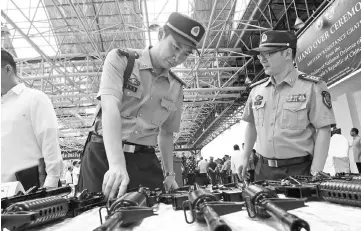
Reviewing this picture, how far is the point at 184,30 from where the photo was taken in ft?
4.80

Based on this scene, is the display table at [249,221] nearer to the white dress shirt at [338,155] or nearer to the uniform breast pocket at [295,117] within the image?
the uniform breast pocket at [295,117]

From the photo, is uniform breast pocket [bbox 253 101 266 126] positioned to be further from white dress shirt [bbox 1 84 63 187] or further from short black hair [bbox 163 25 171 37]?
white dress shirt [bbox 1 84 63 187]

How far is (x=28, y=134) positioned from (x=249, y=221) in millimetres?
1723

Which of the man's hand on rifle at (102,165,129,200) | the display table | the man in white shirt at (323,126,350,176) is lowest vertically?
the display table

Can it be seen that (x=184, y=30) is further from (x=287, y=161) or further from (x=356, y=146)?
(x=356, y=146)

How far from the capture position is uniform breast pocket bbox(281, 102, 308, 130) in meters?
2.03

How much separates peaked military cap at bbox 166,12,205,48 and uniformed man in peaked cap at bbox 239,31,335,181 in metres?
0.81

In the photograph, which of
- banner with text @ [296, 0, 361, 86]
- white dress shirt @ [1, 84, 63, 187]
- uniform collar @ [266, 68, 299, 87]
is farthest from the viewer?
banner with text @ [296, 0, 361, 86]

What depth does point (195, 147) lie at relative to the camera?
36.8 metres

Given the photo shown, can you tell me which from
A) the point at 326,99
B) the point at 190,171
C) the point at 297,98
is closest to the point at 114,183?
the point at 297,98

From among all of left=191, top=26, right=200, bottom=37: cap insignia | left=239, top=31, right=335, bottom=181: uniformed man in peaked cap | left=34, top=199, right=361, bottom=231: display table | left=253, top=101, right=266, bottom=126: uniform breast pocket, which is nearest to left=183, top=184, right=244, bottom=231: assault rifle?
left=34, top=199, right=361, bottom=231: display table

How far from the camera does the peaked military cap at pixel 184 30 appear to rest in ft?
4.79

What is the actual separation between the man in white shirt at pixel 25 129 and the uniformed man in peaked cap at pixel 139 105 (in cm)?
57

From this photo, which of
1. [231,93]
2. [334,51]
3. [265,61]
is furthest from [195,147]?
[265,61]
